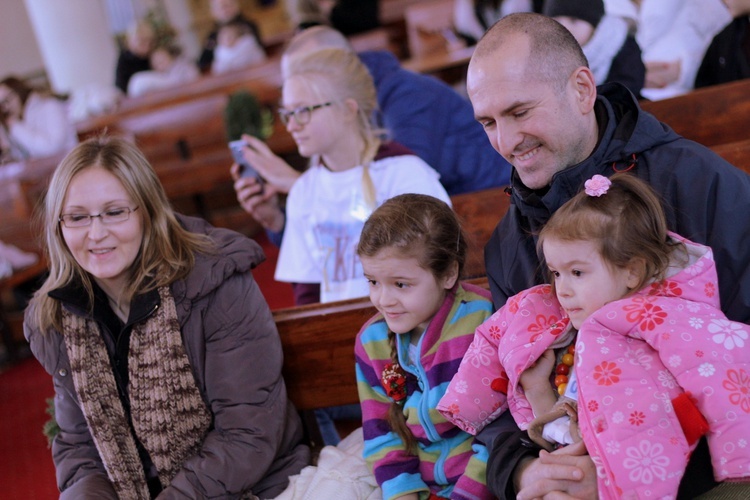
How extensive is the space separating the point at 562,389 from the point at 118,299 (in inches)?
50.7

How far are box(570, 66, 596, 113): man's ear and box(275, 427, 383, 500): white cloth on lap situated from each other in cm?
105

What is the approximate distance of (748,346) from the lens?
1411 millimetres

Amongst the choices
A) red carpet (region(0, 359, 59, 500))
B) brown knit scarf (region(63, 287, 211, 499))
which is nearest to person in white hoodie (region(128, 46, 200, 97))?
red carpet (region(0, 359, 59, 500))

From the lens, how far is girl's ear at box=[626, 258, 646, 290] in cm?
152

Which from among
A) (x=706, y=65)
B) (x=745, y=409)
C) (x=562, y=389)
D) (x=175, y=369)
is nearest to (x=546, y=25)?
(x=562, y=389)

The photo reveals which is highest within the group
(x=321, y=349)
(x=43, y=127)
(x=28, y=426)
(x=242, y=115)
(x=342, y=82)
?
(x=342, y=82)

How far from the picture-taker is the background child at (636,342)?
1.36m

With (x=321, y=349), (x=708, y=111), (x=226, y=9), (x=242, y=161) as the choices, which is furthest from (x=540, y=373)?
(x=226, y=9)

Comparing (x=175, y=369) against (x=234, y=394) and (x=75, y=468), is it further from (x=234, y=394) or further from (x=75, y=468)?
(x=75, y=468)

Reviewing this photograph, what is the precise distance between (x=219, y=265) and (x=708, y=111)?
1.69 metres

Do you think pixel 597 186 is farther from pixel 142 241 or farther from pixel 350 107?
pixel 350 107

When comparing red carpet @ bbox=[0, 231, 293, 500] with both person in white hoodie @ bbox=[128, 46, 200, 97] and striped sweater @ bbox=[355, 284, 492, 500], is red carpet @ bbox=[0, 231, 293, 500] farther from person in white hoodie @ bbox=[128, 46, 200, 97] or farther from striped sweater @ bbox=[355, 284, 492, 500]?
person in white hoodie @ bbox=[128, 46, 200, 97]

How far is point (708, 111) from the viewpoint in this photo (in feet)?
8.73

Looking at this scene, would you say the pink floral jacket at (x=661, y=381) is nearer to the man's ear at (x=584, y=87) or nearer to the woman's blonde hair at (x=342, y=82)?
the man's ear at (x=584, y=87)
